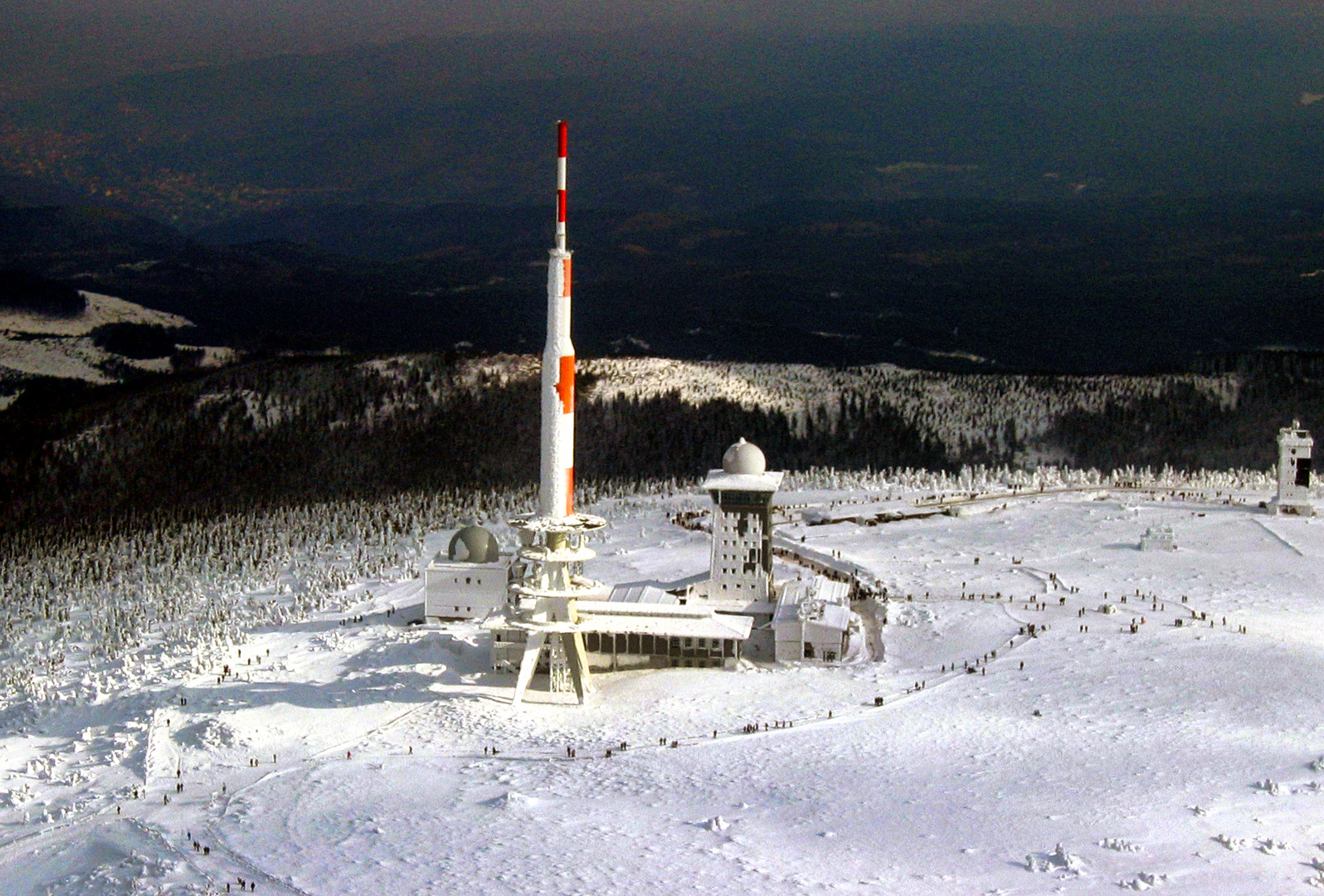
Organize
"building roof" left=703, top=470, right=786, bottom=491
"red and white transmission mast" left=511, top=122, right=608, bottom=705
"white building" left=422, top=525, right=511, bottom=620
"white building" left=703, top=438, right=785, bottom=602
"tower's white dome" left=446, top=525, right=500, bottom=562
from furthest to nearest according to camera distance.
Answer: "white building" left=703, top=438, right=785, bottom=602 → "building roof" left=703, top=470, right=786, bottom=491 → "tower's white dome" left=446, top=525, right=500, bottom=562 → "white building" left=422, top=525, right=511, bottom=620 → "red and white transmission mast" left=511, top=122, right=608, bottom=705

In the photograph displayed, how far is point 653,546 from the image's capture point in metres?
112

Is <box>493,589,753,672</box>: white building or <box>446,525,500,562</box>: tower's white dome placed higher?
<box>446,525,500,562</box>: tower's white dome

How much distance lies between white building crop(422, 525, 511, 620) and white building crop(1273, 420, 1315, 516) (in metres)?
57.1

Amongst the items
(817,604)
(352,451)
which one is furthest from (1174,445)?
(817,604)

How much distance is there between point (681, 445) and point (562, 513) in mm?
98223

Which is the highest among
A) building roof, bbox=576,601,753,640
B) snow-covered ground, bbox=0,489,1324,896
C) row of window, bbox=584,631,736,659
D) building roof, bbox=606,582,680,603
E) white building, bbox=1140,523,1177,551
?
white building, bbox=1140,523,1177,551

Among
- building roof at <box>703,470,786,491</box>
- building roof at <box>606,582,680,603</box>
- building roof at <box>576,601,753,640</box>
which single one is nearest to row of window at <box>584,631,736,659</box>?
building roof at <box>576,601,753,640</box>

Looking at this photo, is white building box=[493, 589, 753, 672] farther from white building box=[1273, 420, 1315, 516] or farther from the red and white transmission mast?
white building box=[1273, 420, 1315, 516]

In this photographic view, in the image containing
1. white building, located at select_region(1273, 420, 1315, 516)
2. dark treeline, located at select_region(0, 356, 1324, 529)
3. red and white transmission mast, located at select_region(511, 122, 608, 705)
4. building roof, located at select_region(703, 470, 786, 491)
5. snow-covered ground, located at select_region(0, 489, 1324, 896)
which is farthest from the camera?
dark treeline, located at select_region(0, 356, 1324, 529)

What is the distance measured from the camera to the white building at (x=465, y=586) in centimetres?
9019

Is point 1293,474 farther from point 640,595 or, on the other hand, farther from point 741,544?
point 640,595

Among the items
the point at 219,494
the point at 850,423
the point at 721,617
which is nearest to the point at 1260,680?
the point at 721,617

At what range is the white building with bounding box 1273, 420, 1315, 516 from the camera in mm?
116688

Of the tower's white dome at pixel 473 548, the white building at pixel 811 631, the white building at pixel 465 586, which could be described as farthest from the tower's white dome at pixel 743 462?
the white building at pixel 465 586
